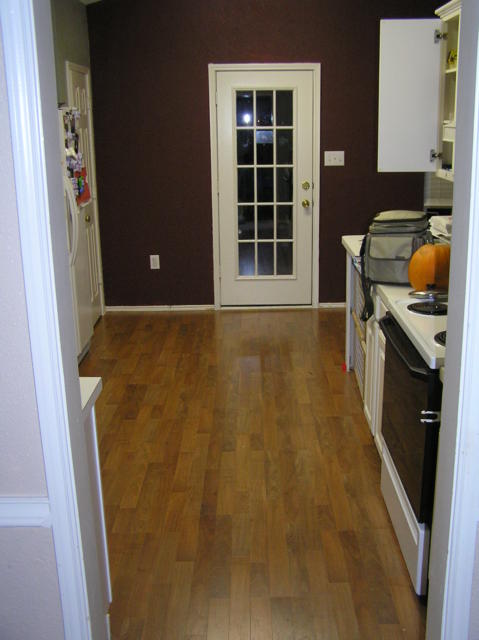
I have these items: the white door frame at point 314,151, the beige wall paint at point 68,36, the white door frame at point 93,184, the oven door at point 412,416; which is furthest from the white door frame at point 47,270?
the white door frame at point 314,151

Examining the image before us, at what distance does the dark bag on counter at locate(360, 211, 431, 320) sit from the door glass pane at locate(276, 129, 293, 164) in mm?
2526

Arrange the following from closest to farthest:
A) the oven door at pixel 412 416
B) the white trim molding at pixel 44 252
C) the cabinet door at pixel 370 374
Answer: the white trim molding at pixel 44 252 → the oven door at pixel 412 416 → the cabinet door at pixel 370 374

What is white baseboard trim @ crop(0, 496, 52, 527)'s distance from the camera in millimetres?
1505

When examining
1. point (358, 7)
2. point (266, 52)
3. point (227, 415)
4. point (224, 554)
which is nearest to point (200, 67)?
point (266, 52)

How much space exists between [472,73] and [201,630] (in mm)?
1886

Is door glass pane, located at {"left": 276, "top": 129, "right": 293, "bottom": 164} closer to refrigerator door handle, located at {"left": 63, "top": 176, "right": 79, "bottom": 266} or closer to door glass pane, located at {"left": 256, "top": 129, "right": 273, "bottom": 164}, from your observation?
door glass pane, located at {"left": 256, "top": 129, "right": 273, "bottom": 164}

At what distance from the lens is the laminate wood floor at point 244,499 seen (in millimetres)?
2352

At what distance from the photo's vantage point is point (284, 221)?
19.6 feet

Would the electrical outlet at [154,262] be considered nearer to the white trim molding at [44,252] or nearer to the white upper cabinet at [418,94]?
the white upper cabinet at [418,94]

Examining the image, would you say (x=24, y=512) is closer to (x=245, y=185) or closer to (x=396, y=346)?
(x=396, y=346)

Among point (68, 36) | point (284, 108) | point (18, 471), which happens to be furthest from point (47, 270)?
point (284, 108)

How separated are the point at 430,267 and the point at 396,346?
0.63 metres

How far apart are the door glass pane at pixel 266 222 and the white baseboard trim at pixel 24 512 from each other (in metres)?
4.69

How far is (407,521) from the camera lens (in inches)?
97.7
